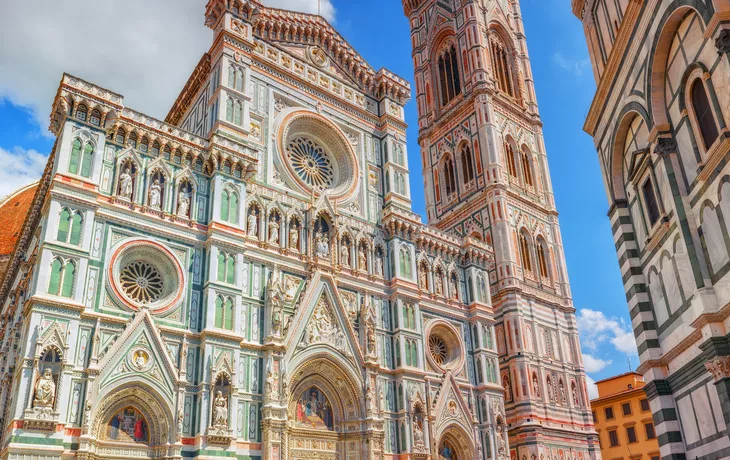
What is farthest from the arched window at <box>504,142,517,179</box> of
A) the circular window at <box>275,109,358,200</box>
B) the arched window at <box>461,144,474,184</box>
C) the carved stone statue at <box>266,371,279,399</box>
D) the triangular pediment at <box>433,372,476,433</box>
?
the carved stone statue at <box>266,371,279,399</box>

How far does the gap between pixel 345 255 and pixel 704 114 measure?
15.9 metres

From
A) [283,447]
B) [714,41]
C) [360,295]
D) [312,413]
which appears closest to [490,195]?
[360,295]

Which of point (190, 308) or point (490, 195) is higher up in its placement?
point (490, 195)

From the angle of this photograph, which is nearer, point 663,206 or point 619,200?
point 663,206

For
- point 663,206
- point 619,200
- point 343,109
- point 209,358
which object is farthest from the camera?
point 343,109

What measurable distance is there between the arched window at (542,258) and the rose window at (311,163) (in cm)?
1423

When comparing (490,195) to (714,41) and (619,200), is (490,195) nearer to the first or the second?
(619,200)

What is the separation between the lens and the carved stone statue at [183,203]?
856 inches

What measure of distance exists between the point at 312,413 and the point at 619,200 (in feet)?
42.1

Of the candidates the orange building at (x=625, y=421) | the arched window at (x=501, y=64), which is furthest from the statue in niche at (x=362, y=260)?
the orange building at (x=625, y=421)

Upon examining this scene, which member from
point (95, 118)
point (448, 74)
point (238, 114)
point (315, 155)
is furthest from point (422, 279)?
point (448, 74)

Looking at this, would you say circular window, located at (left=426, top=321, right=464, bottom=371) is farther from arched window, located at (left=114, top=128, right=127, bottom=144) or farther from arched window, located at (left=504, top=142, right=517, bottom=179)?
arched window, located at (left=114, top=128, right=127, bottom=144)

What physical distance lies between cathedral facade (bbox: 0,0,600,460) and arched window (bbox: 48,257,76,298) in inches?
1.6

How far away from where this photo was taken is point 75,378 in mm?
17281
